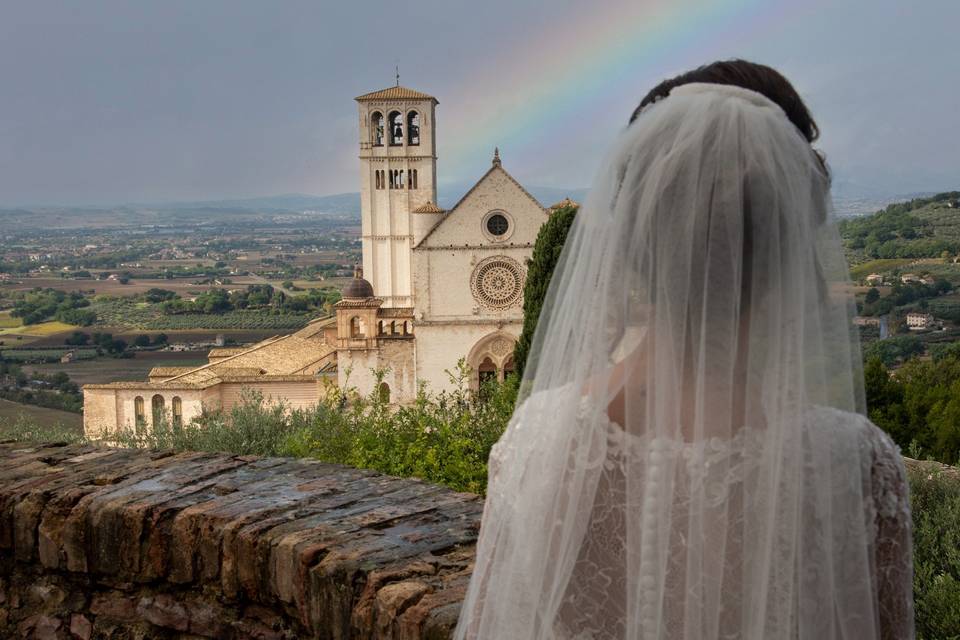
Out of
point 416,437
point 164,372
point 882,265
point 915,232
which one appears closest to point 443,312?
point 164,372

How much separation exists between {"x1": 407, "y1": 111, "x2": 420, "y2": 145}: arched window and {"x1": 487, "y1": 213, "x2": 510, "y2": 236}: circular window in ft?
35.9

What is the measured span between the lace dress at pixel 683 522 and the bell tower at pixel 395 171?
40.1 meters

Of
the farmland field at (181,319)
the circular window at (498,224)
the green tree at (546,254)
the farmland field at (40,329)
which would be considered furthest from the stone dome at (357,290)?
the farmland field at (40,329)

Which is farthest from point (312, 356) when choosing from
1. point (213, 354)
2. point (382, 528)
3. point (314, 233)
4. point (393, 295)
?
point (314, 233)

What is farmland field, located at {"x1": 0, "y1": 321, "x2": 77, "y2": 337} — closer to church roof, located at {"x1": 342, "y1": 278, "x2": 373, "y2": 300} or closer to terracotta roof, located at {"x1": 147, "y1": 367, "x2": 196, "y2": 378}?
terracotta roof, located at {"x1": 147, "y1": 367, "x2": 196, "y2": 378}

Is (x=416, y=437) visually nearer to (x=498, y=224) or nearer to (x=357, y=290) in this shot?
(x=357, y=290)

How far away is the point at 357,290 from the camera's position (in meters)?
31.4

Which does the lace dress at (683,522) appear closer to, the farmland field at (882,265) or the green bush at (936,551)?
the green bush at (936,551)

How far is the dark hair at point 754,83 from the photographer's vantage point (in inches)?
62.2

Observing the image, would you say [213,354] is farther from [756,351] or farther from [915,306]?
[756,351]

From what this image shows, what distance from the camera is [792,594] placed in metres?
1.47

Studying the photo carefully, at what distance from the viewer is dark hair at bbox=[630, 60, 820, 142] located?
1579 millimetres

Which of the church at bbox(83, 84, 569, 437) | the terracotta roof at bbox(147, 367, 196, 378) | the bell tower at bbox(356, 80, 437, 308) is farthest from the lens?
the bell tower at bbox(356, 80, 437, 308)

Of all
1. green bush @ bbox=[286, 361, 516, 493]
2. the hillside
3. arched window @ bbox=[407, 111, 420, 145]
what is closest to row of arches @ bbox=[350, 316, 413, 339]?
arched window @ bbox=[407, 111, 420, 145]
